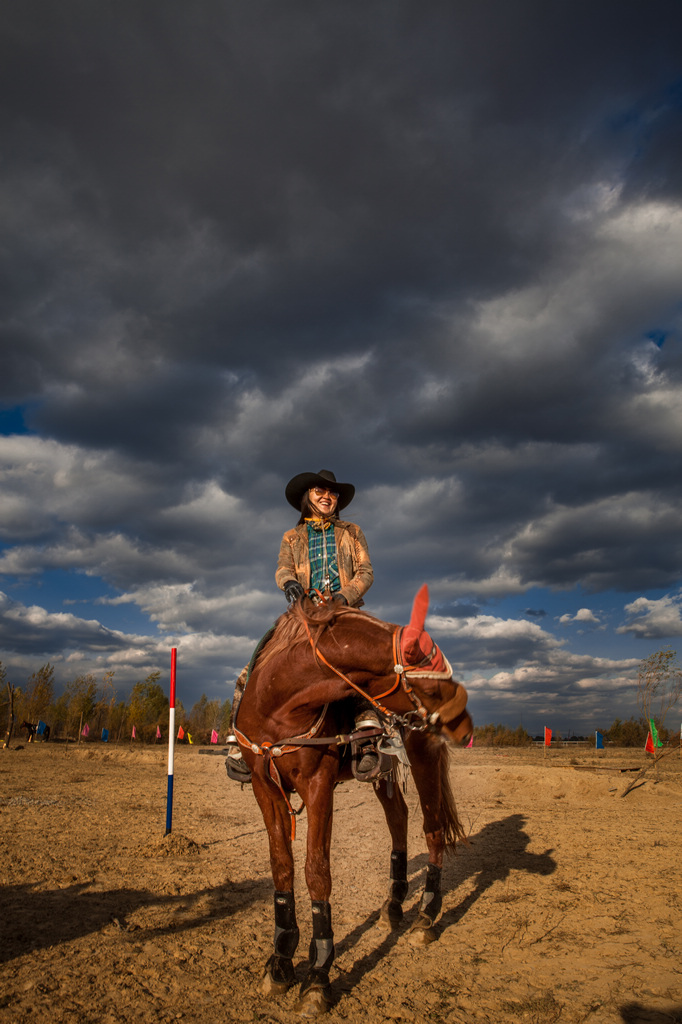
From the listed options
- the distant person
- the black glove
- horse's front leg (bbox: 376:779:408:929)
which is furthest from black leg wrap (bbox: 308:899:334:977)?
the distant person

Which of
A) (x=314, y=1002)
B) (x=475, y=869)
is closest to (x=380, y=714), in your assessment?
(x=314, y=1002)

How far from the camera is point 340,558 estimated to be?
489cm

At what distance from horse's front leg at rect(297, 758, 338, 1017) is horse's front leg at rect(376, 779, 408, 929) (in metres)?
1.43

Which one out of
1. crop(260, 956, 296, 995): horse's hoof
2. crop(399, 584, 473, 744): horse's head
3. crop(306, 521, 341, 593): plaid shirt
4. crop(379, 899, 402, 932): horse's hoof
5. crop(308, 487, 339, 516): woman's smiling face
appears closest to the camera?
crop(399, 584, 473, 744): horse's head

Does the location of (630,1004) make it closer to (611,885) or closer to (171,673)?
(611,885)

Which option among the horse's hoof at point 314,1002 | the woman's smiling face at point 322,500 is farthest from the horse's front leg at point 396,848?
the woman's smiling face at point 322,500

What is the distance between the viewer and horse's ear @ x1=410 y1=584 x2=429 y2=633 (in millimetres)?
3219

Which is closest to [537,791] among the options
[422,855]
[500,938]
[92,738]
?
[422,855]

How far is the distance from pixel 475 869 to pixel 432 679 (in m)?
4.67

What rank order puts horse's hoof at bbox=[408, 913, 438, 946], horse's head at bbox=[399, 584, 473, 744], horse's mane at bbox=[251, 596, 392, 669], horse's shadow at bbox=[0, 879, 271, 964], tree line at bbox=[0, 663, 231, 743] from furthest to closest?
tree line at bbox=[0, 663, 231, 743], horse's hoof at bbox=[408, 913, 438, 946], horse's shadow at bbox=[0, 879, 271, 964], horse's mane at bbox=[251, 596, 392, 669], horse's head at bbox=[399, 584, 473, 744]

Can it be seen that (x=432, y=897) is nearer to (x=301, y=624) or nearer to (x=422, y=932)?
(x=422, y=932)

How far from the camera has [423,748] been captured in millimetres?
4926

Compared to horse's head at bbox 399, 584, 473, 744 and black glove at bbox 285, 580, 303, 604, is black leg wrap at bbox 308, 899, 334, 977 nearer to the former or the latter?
horse's head at bbox 399, 584, 473, 744

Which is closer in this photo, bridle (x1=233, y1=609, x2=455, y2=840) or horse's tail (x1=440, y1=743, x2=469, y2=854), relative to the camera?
bridle (x1=233, y1=609, x2=455, y2=840)
